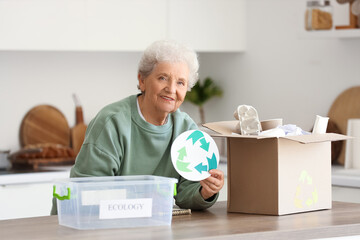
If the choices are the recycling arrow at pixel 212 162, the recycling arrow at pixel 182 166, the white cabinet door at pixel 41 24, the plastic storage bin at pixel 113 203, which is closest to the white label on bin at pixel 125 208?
the plastic storage bin at pixel 113 203

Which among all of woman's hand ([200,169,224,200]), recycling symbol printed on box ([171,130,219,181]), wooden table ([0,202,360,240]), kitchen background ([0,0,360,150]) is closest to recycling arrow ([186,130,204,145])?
recycling symbol printed on box ([171,130,219,181])

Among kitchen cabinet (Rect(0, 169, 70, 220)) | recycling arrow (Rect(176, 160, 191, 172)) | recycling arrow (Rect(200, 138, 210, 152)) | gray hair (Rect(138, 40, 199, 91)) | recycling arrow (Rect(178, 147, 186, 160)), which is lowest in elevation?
kitchen cabinet (Rect(0, 169, 70, 220))

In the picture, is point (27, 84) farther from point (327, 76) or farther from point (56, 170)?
point (327, 76)

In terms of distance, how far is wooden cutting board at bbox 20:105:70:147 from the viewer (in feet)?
13.3

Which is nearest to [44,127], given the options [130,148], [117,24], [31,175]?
[31,175]

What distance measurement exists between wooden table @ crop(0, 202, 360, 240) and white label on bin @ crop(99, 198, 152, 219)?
4 cm

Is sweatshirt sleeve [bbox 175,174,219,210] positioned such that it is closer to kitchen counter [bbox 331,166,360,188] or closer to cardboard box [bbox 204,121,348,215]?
cardboard box [bbox 204,121,348,215]

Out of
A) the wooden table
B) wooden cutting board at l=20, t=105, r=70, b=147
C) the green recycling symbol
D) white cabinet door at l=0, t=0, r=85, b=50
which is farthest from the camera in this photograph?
wooden cutting board at l=20, t=105, r=70, b=147

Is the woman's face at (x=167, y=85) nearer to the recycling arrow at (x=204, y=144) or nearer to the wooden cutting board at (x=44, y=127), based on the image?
the recycling arrow at (x=204, y=144)

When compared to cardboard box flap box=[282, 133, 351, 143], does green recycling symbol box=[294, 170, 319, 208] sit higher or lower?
lower

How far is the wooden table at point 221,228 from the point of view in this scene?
1.79 m

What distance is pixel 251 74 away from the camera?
14.7ft

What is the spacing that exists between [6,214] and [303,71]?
187 cm

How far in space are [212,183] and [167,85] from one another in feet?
1.12
